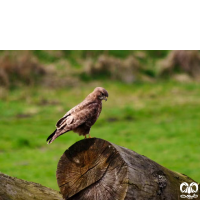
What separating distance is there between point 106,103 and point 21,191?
57.8 ft

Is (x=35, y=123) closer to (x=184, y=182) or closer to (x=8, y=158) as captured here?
(x=8, y=158)

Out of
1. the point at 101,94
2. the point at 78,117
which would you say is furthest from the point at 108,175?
the point at 101,94

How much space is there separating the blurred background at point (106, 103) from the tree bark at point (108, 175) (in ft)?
23.4

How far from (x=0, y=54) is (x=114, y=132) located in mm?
12682

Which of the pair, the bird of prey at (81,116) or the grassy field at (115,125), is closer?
the bird of prey at (81,116)

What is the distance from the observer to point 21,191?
5965 millimetres

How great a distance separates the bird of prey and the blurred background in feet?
22.5

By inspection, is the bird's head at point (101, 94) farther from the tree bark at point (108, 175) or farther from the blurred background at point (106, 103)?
the blurred background at point (106, 103)

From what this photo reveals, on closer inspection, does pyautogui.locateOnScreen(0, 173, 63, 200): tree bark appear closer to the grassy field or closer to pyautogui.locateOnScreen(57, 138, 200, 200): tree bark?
pyautogui.locateOnScreen(57, 138, 200, 200): tree bark

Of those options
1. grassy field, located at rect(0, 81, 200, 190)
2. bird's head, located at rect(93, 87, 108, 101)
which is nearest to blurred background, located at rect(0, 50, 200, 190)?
grassy field, located at rect(0, 81, 200, 190)

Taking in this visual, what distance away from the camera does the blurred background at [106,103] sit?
624 inches

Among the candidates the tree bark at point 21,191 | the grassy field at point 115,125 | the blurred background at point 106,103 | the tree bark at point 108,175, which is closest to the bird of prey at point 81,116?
the tree bark at point 108,175

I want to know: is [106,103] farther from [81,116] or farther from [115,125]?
[81,116]

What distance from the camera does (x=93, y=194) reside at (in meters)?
Result: 5.55
